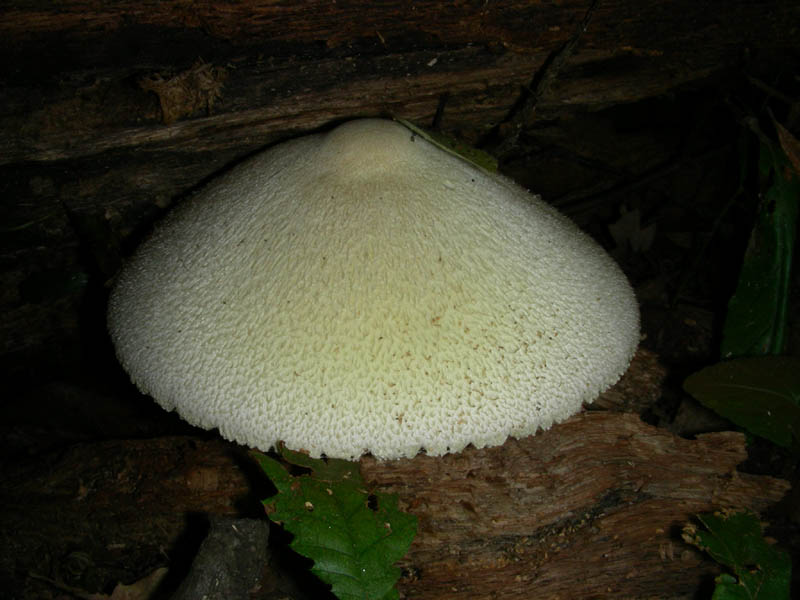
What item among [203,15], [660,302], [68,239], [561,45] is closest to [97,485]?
[68,239]

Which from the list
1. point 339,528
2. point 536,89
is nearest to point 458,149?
point 536,89

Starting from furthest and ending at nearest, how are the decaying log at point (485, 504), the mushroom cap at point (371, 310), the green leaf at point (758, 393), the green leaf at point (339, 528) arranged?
1. the green leaf at point (758, 393)
2. the decaying log at point (485, 504)
3. the green leaf at point (339, 528)
4. the mushroom cap at point (371, 310)

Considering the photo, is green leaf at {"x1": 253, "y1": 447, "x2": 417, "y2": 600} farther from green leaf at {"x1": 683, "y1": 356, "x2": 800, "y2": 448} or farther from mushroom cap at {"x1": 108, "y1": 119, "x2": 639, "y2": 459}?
green leaf at {"x1": 683, "y1": 356, "x2": 800, "y2": 448}

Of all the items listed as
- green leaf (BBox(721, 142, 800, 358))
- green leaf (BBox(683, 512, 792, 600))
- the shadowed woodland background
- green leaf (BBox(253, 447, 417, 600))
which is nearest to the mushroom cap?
green leaf (BBox(253, 447, 417, 600))

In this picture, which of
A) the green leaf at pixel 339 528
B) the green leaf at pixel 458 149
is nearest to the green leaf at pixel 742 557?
the green leaf at pixel 339 528

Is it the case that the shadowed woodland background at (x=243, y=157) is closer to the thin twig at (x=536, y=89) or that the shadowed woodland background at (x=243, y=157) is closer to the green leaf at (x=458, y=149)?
the thin twig at (x=536, y=89)

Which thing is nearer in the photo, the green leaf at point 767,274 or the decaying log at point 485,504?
the decaying log at point 485,504

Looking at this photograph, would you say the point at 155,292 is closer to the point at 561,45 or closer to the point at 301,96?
the point at 301,96
